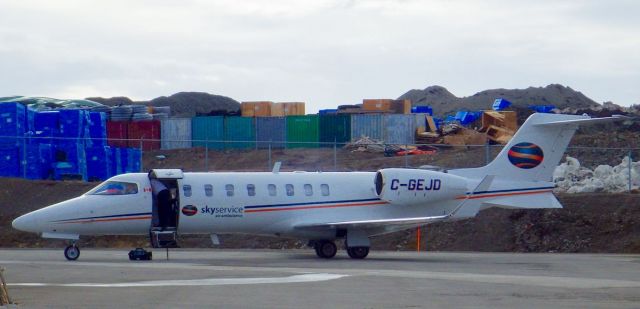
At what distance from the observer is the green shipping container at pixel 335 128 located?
54.3 metres

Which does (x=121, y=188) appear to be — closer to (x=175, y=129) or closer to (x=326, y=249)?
(x=326, y=249)

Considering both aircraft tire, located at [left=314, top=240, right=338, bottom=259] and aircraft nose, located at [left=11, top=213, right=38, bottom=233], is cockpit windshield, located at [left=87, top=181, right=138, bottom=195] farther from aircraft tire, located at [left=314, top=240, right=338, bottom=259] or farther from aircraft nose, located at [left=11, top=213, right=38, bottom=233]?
aircraft tire, located at [left=314, top=240, right=338, bottom=259]

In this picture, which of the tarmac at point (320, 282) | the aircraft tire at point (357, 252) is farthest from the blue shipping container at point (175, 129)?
the aircraft tire at point (357, 252)

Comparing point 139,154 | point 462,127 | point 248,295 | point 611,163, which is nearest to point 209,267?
point 248,295

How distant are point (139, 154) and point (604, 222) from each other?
65.6 ft

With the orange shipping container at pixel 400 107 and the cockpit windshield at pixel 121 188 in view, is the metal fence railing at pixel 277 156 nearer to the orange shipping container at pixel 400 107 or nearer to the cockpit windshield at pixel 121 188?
the orange shipping container at pixel 400 107

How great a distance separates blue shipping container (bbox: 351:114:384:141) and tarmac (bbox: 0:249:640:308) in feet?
79.1

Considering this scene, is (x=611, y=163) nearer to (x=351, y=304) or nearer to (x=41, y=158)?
(x=41, y=158)

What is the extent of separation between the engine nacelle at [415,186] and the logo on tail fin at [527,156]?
173 centimetres

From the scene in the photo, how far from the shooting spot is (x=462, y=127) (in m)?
55.2

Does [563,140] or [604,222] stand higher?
[563,140]

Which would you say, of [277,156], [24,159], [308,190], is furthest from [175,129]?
[308,190]

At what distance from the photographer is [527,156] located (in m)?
31.5

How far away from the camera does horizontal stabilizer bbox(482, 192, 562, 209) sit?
102 feet
